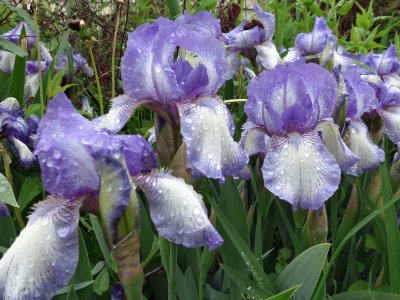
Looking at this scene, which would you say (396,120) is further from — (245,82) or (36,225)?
(36,225)

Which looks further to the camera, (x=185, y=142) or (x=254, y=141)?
(x=254, y=141)

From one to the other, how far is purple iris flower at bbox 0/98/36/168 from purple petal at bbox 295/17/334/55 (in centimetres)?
100

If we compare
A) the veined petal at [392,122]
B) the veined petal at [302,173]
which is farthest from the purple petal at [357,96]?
the veined petal at [302,173]

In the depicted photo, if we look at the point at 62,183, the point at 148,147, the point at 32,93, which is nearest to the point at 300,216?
the point at 148,147

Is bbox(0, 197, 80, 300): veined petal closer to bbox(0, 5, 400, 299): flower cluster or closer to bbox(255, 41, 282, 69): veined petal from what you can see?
bbox(0, 5, 400, 299): flower cluster

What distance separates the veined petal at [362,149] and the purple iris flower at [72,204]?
0.62m

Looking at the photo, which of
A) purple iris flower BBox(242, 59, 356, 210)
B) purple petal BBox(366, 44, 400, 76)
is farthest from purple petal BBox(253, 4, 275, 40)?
purple iris flower BBox(242, 59, 356, 210)

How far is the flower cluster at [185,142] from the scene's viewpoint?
78 cm

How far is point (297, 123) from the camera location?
116 cm

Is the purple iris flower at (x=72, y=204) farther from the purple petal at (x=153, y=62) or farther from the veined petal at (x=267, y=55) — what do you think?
the veined petal at (x=267, y=55)

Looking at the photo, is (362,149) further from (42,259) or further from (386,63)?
(42,259)

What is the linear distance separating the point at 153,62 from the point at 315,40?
96 cm

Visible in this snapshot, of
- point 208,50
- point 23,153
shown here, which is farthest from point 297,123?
point 23,153

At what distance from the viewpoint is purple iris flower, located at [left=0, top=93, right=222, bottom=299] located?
759mm
